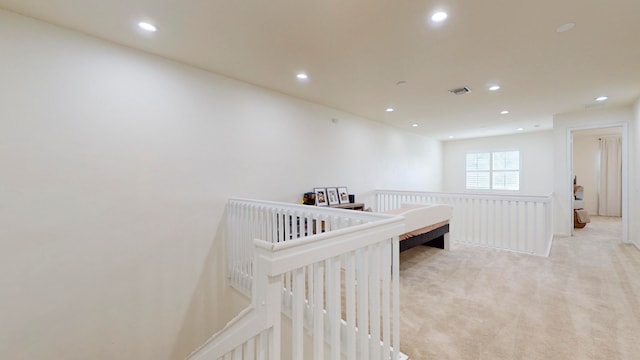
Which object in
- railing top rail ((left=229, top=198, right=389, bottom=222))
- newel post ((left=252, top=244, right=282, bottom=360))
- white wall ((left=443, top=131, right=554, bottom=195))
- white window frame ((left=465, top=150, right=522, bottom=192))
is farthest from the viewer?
white window frame ((left=465, top=150, right=522, bottom=192))

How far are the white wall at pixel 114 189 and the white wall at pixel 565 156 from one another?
18.6 feet

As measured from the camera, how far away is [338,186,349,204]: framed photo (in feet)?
16.0

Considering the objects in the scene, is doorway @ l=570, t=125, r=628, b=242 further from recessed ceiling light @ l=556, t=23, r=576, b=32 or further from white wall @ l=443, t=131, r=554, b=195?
recessed ceiling light @ l=556, t=23, r=576, b=32

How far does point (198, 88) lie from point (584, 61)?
436cm

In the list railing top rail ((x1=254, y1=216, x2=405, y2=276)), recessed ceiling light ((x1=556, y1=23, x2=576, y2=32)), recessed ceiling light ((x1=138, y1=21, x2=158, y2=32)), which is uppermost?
recessed ceiling light ((x1=138, y1=21, x2=158, y2=32))

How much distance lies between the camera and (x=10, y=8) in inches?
82.5

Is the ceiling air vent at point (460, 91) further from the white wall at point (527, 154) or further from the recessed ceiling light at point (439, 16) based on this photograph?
the white wall at point (527, 154)

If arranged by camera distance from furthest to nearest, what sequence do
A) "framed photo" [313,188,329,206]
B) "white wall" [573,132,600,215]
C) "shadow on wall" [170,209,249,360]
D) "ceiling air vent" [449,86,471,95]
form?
"white wall" [573,132,600,215] → "framed photo" [313,188,329,206] → "ceiling air vent" [449,86,471,95] → "shadow on wall" [170,209,249,360]

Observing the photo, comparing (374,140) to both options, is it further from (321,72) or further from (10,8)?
(10,8)

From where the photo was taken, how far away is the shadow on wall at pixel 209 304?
3.08 m

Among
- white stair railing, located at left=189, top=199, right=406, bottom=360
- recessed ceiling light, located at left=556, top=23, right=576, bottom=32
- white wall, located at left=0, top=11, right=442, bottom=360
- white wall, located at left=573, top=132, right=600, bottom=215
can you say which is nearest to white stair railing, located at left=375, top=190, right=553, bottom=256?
white wall, located at left=573, top=132, right=600, bottom=215

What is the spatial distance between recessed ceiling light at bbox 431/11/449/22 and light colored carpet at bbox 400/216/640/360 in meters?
2.53

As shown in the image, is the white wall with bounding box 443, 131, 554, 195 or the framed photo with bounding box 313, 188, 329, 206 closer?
the framed photo with bounding box 313, 188, 329, 206

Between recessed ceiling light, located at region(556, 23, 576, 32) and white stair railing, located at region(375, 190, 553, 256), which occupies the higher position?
recessed ceiling light, located at region(556, 23, 576, 32)
